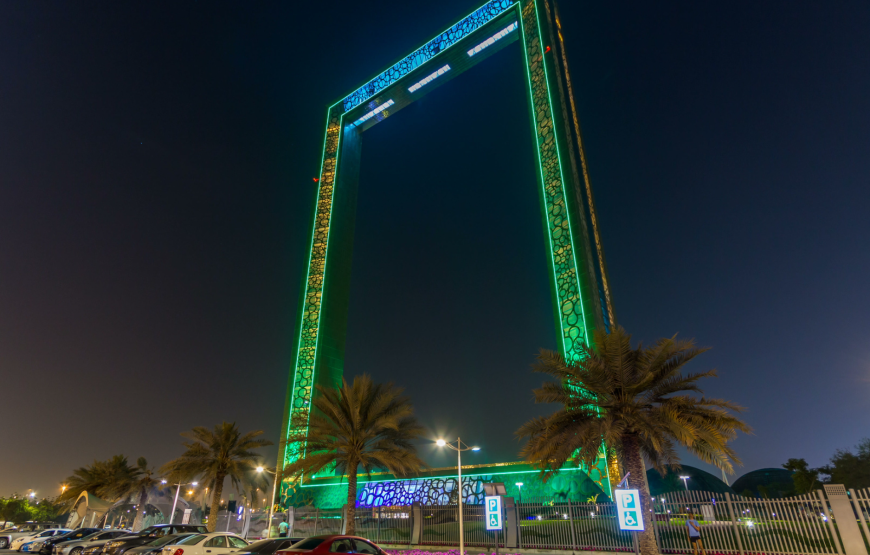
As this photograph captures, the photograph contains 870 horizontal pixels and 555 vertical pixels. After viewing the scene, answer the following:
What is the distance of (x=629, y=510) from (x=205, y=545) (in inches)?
Result: 494

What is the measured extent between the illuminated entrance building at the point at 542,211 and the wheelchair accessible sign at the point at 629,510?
294 inches

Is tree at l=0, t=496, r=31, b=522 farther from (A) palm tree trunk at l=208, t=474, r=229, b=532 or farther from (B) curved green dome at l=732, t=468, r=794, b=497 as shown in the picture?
(B) curved green dome at l=732, t=468, r=794, b=497

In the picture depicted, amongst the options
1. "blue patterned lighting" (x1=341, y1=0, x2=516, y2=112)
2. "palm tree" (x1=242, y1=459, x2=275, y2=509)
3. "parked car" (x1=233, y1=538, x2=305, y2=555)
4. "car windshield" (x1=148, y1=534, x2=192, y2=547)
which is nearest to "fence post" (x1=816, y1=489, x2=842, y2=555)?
"parked car" (x1=233, y1=538, x2=305, y2=555)

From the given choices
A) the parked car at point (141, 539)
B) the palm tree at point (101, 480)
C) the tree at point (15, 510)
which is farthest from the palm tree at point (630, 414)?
the tree at point (15, 510)

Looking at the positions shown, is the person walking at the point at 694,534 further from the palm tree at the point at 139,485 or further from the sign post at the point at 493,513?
the palm tree at the point at 139,485

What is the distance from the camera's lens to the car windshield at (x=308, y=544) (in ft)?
37.9

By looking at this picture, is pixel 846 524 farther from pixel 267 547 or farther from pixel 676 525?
pixel 267 547

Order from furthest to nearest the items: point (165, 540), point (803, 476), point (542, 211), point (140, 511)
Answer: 1. point (803, 476)
2. point (140, 511)
3. point (542, 211)
4. point (165, 540)

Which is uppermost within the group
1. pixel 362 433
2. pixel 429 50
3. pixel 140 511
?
pixel 429 50

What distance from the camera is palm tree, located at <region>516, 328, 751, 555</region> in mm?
15883

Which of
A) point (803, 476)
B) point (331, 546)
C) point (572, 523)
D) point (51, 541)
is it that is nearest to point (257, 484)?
point (51, 541)

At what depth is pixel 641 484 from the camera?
1636 centimetres

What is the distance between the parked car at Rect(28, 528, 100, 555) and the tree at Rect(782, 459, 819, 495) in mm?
64025

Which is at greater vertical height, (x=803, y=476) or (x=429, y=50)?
(x=429, y=50)
